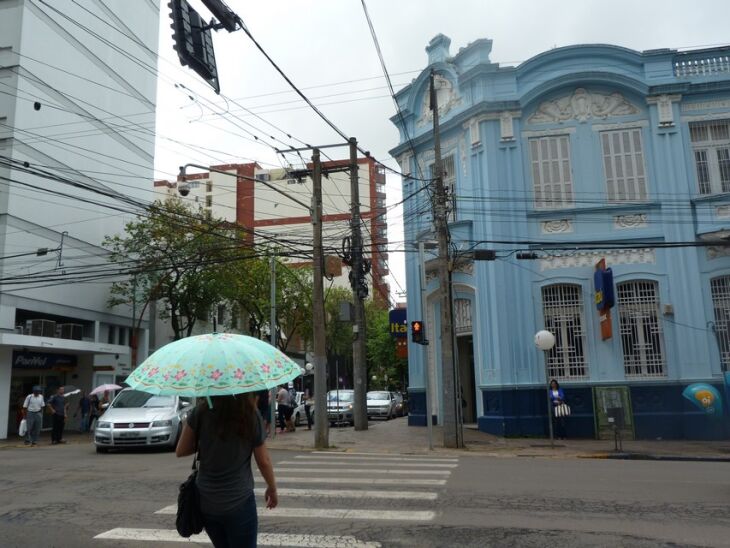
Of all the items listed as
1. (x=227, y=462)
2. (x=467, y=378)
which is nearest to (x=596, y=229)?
(x=467, y=378)

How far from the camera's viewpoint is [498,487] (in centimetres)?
938

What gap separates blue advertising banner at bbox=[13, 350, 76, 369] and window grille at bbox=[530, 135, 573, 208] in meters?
18.8

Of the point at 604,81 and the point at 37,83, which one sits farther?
the point at 37,83

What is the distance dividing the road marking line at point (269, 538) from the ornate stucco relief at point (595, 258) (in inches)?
566

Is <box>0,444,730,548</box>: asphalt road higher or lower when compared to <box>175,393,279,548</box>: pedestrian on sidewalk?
lower

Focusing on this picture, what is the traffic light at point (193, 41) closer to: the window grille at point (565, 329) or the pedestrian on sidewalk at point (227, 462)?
the pedestrian on sidewalk at point (227, 462)

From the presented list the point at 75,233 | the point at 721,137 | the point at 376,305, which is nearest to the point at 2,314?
the point at 75,233

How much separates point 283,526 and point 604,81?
17119 mm

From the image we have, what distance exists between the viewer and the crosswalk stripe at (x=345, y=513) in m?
7.40

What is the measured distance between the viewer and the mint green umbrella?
152 inches

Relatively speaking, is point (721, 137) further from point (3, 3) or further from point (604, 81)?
point (3, 3)

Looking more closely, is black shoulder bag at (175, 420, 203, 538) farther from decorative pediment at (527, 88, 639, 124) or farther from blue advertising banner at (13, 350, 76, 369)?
blue advertising banner at (13, 350, 76, 369)

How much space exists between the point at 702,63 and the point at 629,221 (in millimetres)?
5338

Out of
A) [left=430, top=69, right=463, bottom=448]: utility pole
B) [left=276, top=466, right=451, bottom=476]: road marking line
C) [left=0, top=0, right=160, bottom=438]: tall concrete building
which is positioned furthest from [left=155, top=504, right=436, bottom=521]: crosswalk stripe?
[left=0, top=0, right=160, bottom=438]: tall concrete building
